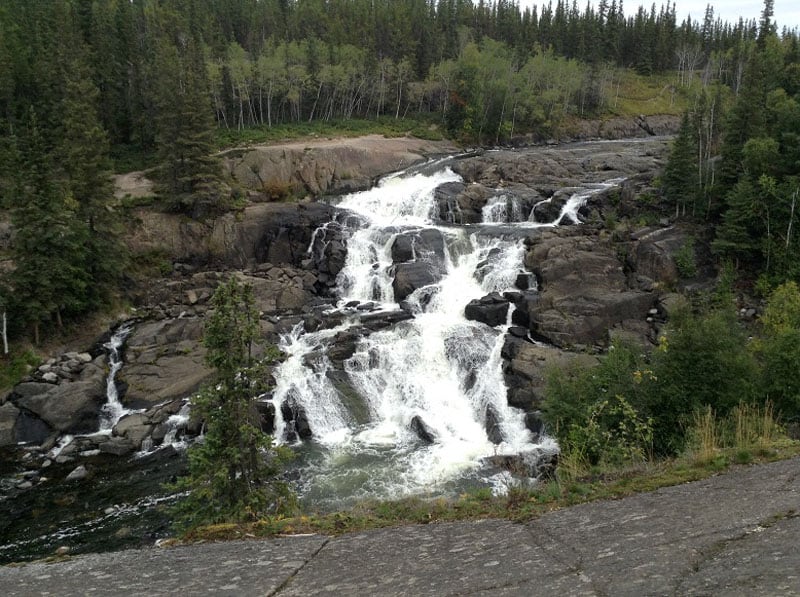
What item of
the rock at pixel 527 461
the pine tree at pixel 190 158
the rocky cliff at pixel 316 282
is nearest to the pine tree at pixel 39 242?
the rocky cliff at pixel 316 282

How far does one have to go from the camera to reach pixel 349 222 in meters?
40.2

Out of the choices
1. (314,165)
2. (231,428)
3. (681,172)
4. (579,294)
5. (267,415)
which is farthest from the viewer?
(314,165)

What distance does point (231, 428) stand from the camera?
42.2 feet

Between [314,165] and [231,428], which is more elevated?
[314,165]

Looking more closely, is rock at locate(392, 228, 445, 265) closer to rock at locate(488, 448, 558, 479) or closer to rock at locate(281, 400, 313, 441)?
rock at locate(281, 400, 313, 441)

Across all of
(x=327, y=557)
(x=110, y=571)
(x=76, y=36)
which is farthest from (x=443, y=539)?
(x=76, y=36)

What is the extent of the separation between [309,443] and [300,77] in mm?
57221

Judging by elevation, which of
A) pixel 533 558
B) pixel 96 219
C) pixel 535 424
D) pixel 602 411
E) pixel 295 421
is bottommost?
pixel 295 421

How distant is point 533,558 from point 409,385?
789 inches

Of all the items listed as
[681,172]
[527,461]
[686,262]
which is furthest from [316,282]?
[681,172]

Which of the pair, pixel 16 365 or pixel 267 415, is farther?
pixel 16 365

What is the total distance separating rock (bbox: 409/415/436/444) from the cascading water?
0.06 m

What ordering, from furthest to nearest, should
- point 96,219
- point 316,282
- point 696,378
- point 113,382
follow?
1. point 316,282
2. point 96,219
3. point 113,382
4. point 696,378

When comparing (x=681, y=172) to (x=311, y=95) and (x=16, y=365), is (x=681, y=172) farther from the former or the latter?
(x=311, y=95)
